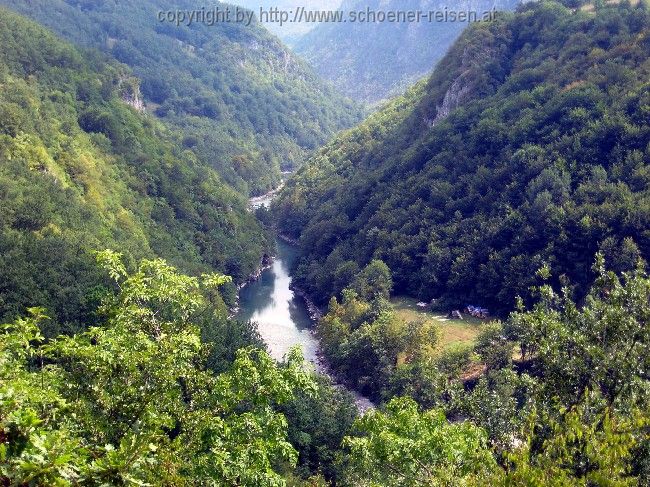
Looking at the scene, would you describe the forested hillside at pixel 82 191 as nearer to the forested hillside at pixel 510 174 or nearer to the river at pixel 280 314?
the river at pixel 280 314

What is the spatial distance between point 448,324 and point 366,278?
14.6 m

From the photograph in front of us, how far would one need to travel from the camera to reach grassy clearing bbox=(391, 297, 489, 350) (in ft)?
218

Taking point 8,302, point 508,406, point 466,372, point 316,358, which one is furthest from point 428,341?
point 508,406

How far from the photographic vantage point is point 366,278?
83.1 m

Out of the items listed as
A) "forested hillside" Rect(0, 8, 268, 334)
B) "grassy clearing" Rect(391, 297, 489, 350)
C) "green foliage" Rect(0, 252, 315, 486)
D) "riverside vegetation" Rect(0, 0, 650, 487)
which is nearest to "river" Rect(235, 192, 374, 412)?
"riverside vegetation" Rect(0, 0, 650, 487)

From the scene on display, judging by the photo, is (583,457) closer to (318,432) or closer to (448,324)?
(318,432)

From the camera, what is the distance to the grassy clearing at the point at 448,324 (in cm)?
6631

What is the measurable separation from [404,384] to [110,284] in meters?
32.1

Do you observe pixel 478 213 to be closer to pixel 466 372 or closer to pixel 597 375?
pixel 466 372

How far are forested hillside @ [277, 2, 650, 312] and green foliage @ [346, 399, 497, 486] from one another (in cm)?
4989

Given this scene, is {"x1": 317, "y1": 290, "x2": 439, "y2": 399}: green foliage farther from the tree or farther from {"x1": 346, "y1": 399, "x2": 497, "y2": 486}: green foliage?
{"x1": 346, "y1": 399, "x2": 497, "y2": 486}: green foliage

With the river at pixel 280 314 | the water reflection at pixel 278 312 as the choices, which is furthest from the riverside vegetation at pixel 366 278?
the water reflection at pixel 278 312

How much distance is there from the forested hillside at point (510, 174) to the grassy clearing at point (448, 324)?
3041 mm

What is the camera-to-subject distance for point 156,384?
1364cm
